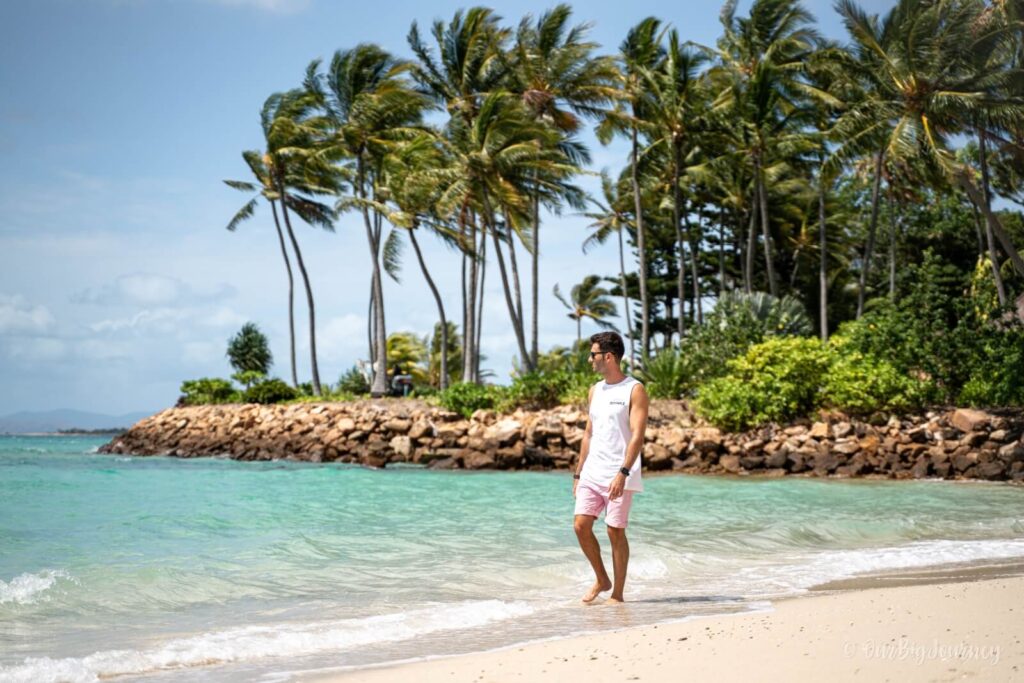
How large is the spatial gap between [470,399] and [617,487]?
19978mm

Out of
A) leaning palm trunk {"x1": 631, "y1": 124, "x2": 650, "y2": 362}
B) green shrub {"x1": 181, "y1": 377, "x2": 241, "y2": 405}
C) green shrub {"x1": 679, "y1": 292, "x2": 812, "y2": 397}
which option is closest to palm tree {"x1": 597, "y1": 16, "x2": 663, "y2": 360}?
leaning palm trunk {"x1": 631, "y1": 124, "x2": 650, "y2": 362}

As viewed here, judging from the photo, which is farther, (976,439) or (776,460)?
(776,460)

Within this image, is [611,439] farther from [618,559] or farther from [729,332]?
[729,332]

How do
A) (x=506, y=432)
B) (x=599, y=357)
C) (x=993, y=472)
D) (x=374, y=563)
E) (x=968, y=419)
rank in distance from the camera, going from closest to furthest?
(x=599, y=357) < (x=374, y=563) < (x=993, y=472) < (x=968, y=419) < (x=506, y=432)

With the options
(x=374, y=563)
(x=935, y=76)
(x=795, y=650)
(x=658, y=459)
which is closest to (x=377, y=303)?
(x=658, y=459)

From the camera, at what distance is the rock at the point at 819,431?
1928 centimetres

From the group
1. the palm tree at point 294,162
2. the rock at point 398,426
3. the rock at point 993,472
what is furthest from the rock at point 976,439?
the palm tree at point 294,162

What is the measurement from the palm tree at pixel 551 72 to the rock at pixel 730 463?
35.7ft

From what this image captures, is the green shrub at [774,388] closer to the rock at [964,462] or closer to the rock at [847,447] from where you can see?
the rock at [847,447]

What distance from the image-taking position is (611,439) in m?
5.80

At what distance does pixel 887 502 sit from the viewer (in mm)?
12531

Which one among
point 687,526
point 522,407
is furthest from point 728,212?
point 687,526

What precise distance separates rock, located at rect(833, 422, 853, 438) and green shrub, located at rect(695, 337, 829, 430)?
1.17m

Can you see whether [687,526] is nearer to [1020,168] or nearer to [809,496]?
[809,496]
